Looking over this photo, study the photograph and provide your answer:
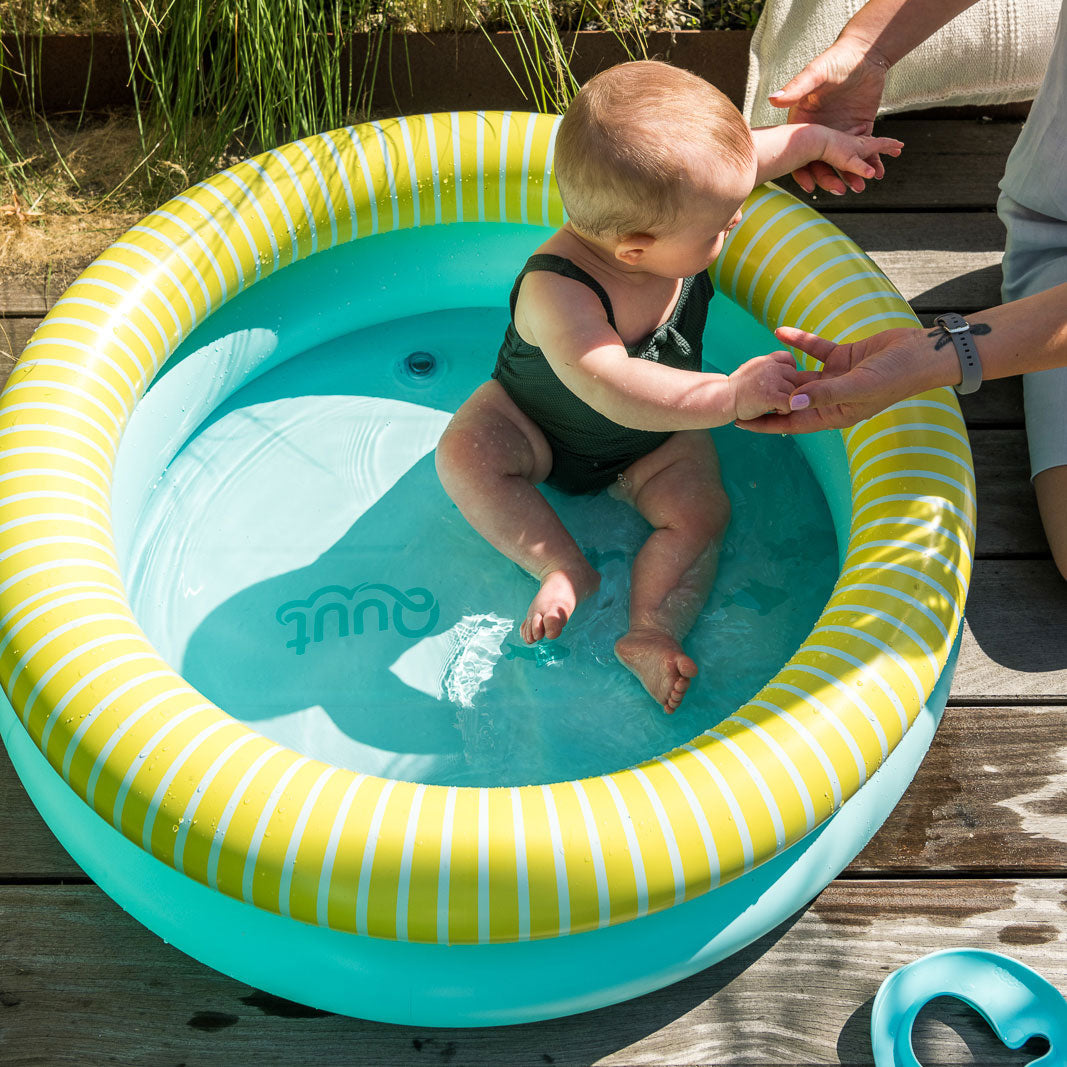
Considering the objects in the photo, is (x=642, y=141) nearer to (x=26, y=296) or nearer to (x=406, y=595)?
(x=406, y=595)

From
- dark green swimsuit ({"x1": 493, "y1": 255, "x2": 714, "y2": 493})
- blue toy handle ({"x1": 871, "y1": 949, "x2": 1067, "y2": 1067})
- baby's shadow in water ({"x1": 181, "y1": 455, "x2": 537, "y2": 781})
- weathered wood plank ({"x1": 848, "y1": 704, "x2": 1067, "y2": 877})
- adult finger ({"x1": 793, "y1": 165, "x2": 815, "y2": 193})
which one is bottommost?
blue toy handle ({"x1": 871, "y1": 949, "x2": 1067, "y2": 1067})

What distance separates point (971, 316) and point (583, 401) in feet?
2.06

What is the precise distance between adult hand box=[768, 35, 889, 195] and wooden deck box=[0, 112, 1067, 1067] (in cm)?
88

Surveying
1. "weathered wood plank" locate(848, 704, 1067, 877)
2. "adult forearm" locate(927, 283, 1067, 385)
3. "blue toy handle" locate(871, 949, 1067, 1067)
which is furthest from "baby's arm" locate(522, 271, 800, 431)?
"blue toy handle" locate(871, 949, 1067, 1067)

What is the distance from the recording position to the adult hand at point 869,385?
4.98 ft

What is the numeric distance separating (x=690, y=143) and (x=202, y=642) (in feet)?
4.06

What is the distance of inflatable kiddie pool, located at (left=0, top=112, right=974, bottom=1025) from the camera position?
1349 mm

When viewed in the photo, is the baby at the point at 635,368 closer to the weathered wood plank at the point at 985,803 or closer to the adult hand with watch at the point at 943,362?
the adult hand with watch at the point at 943,362

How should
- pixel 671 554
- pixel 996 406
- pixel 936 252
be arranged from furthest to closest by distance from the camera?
pixel 936 252, pixel 996 406, pixel 671 554

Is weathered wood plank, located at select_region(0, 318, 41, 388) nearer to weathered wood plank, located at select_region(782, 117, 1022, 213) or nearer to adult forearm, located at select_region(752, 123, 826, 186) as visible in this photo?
adult forearm, located at select_region(752, 123, 826, 186)

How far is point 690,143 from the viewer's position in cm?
149

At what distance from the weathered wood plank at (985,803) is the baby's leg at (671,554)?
18.4 inches

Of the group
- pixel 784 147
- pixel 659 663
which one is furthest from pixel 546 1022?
pixel 784 147

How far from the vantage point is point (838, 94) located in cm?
206
